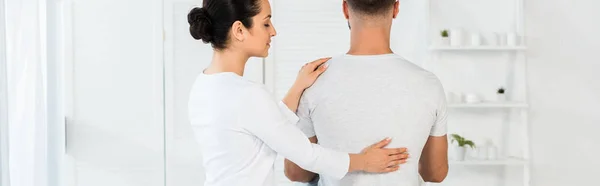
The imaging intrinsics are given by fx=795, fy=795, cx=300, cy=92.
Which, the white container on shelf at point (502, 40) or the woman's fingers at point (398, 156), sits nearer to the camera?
the woman's fingers at point (398, 156)

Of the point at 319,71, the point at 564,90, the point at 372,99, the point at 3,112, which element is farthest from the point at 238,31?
the point at 564,90

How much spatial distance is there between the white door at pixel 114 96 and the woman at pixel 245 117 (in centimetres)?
205

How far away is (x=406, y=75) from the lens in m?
1.63

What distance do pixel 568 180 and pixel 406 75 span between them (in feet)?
7.27

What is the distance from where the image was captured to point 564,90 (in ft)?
11.7

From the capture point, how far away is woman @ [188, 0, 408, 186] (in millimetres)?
1576

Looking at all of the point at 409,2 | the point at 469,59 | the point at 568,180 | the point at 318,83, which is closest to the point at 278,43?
the point at 409,2

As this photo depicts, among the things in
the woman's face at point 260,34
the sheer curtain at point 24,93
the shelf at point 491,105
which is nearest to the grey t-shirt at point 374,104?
the woman's face at point 260,34

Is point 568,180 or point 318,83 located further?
point 568,180

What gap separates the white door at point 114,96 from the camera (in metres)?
3.69

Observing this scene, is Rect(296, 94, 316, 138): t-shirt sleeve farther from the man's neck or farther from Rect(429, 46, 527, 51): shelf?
Rect(429, 46, 527, 51): shelf

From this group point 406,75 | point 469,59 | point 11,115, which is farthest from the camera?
point 469,59

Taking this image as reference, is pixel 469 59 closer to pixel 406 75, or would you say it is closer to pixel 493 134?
pixel 493 134

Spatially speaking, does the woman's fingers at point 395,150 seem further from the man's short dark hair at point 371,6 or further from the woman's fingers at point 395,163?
the man's short dark hair at point 371,6
